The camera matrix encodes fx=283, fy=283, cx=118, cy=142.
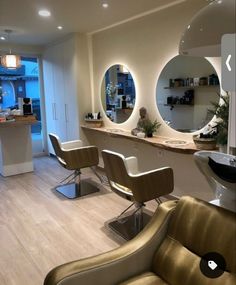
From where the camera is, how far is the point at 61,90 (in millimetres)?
5734

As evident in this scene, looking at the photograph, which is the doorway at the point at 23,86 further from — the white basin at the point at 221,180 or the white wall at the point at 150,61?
the white basin at the point at 221,180

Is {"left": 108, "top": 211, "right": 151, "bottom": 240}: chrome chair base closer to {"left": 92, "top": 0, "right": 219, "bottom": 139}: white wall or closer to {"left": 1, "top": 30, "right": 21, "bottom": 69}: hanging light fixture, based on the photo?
{"left": 92, "top": 0, "right": 219, "bottom": 139}: white wall

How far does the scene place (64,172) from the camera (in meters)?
5.39

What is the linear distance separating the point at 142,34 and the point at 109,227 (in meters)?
2.75

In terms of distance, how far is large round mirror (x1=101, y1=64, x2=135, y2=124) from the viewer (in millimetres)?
4574

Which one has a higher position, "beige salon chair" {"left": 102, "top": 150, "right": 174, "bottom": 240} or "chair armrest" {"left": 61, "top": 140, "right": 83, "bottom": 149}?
"chair armrest" {"left": 61, "top": 140, "right": 83, "bottom": 149}

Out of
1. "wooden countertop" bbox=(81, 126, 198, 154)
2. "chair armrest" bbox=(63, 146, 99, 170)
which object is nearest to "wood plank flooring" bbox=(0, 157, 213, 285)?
"chair armrest" bbox=(63, 146, 99, 170)

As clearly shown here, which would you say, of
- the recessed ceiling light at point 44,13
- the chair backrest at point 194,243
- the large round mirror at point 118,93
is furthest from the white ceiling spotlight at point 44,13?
the chair backrest at point 194,243

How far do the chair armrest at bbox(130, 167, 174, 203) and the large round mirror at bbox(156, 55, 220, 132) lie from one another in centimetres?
102

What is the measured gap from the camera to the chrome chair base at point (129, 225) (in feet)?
9.80

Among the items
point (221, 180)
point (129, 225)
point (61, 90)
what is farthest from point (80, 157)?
point (221, 180)

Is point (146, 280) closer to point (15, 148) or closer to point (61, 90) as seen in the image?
point (15, 148)

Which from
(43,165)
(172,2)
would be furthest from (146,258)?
(43,165)

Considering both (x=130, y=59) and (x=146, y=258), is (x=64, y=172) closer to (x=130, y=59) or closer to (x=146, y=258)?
(x=130, y=59)
